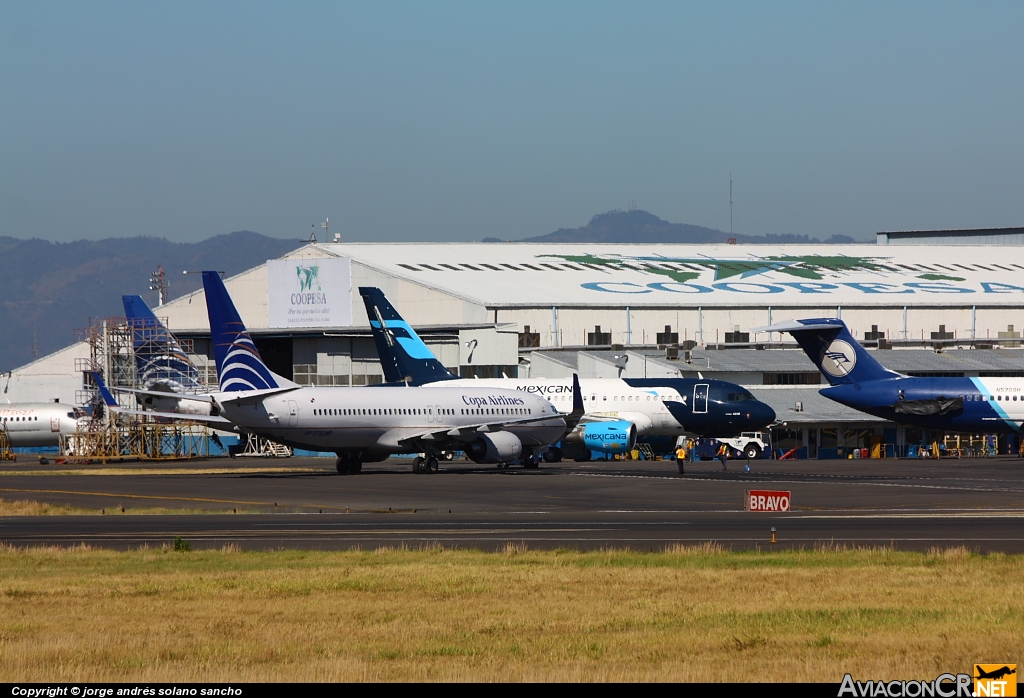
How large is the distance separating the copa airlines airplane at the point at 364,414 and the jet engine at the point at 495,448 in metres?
0.05

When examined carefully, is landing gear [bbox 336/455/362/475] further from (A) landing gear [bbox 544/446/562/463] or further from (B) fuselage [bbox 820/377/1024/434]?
(B) fuselage [bbox 820/377/1024/434]

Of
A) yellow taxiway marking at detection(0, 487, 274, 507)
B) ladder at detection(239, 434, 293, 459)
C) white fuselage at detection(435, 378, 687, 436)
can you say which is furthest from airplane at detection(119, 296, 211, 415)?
yellow taxiway marking at detection(0, 487, 274, 507)

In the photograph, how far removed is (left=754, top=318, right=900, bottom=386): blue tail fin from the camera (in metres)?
69.6

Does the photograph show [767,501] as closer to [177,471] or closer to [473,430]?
[473,430]

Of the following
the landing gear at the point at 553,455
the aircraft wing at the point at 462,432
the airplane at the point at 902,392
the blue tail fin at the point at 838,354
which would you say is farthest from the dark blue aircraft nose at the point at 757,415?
the aircraft wing at the point at 462,432

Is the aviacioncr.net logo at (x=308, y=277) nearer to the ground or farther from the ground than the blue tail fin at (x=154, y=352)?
farther from the ground

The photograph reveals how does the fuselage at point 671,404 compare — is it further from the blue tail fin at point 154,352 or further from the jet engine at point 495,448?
the blue tail fin at point 154,352

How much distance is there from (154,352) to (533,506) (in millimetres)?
54889

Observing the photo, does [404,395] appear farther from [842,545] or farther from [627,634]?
[627,634]

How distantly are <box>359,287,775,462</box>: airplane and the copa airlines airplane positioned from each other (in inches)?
299

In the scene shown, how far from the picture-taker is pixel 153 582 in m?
21.7

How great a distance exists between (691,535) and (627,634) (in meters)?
14.2

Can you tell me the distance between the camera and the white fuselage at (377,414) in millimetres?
56094

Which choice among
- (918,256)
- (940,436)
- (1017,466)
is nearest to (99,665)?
(1017,466)
